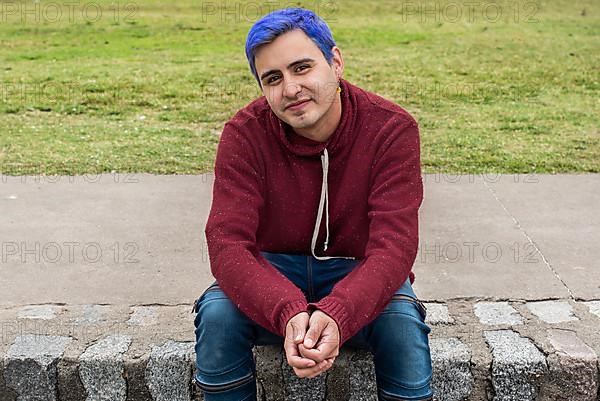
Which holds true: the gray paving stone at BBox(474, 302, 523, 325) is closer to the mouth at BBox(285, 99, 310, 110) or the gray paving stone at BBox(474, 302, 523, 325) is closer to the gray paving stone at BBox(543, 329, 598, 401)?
the gray paving stone at BBox(543, 329, 598, 401)

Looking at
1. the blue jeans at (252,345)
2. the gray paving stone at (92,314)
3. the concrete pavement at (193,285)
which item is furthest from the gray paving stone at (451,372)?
the gray paving stone at (92,314)

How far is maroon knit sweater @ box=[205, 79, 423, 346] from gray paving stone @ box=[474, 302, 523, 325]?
24.0 inches

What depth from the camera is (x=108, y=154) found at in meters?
5.12

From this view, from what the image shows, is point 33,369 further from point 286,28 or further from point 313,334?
point 286,28

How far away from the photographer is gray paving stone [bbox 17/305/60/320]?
9.91 ft

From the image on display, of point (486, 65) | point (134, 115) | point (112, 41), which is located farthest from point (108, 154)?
point (112, 41)

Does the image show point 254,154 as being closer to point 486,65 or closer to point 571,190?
point 571,190

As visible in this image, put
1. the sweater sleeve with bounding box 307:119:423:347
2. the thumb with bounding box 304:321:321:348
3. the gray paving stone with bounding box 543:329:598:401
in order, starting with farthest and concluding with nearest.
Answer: the gray paving stone with bounding box 543:329:598:401 < the sweater sleeve with bounding box 307:119:423:347 < the thumb with bounding box 304:321:321:348

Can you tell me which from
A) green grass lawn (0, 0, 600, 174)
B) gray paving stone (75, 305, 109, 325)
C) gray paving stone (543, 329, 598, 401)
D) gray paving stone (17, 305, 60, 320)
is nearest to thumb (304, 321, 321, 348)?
gray paving stone (543, 329, 598, 401)

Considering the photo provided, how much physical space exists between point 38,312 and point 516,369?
5.41 ft

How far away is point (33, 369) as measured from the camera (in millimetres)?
2783

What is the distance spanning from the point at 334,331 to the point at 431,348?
63cm

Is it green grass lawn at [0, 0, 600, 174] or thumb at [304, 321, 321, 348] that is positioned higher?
thumb at [304, 321, 321, 348]

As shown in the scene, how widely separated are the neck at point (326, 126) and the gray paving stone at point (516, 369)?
2.90 feet
